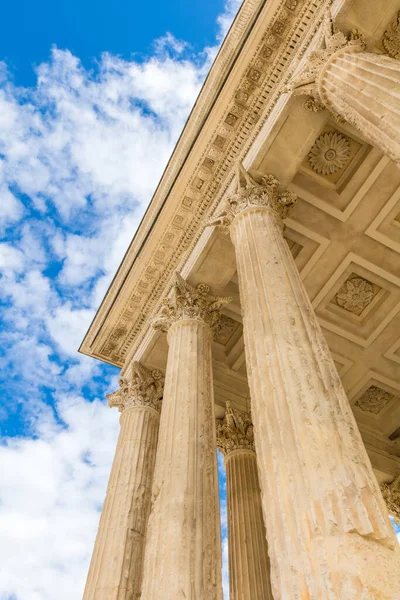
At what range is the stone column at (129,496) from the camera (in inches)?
445

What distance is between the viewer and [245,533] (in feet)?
47.2

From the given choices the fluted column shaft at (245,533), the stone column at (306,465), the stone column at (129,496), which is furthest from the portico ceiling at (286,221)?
the stone column at (306,465)

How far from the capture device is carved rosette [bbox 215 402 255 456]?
16.9 metres

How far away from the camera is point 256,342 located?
864 cm

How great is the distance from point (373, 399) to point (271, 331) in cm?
1290

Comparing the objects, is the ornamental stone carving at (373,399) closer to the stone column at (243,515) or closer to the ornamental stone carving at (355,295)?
the ornamental stone carving at (355,295)

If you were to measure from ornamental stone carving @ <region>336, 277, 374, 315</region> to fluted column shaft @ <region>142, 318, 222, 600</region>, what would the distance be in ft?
20.9

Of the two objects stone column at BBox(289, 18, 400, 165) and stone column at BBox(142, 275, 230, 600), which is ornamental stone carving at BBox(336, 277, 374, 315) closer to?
stone column at BBox(142, 275, 230, 600)

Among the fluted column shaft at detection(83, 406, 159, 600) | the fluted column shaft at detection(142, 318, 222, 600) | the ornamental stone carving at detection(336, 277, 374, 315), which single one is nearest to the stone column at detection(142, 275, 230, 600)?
the fluted column shaft at detection(142, 318, 222, 600)

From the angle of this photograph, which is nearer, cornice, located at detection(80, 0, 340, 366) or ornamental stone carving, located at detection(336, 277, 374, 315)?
cornice, located at detection(80, 0, 340, 366)

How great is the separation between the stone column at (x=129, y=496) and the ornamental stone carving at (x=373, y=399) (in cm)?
834

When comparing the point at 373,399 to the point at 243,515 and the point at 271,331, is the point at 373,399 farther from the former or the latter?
the point at 271,331

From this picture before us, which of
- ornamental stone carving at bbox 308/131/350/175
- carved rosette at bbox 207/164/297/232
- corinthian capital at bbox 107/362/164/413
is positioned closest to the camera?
carved rosette at bbox 207/164/297/232

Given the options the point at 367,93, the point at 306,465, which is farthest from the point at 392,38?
the point at 306,465
